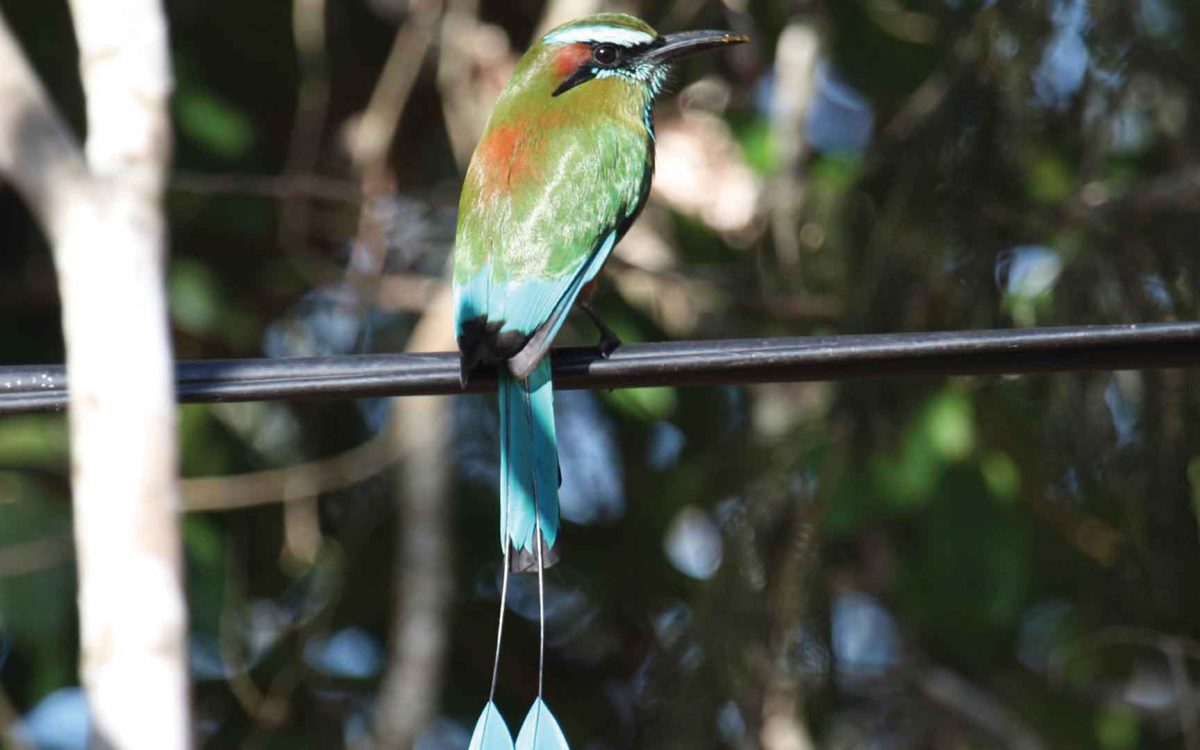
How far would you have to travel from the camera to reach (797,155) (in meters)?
4.88

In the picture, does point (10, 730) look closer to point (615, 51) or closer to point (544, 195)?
point (544, 195)

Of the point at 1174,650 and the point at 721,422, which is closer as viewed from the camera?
the point at 1174,650

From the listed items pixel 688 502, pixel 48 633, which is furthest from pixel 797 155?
pixel 48 633

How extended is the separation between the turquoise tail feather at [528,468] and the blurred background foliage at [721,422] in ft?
4.16

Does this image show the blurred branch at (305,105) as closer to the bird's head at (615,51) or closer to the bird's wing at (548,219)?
the bird's head at (615,51)

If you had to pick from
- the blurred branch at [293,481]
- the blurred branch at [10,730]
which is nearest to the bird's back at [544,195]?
the blurred branch at [293,481]

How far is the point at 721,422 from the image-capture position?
4.61 meters

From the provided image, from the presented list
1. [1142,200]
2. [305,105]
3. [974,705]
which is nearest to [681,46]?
[1142,200]

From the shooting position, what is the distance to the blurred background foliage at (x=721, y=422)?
3736 millimetres

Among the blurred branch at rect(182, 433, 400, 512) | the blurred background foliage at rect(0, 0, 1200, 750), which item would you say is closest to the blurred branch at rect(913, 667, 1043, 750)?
the blurred background foliage at rect(0, 0, 1200, 750)

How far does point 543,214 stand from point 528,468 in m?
0.66

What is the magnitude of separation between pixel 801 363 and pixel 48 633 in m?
2.68

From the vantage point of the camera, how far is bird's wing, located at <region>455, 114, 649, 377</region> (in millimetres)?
2908

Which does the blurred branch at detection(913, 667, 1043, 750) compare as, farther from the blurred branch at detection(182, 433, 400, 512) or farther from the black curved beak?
the black curved beak
